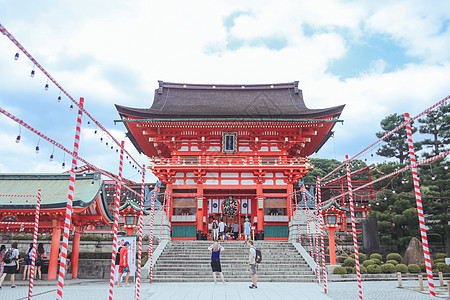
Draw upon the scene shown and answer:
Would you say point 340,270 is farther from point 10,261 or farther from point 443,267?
point 10,261

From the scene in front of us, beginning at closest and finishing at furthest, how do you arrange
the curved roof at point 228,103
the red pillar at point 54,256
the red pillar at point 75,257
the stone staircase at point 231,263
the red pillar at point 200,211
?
the red pillar at point 54,256 < the stone staircase at point 231,263 < the red pillar at point 75,257 < the red pillar at point 200,211 < the curved roof at point 228,103

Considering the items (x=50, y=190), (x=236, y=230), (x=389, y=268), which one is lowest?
(x=389, y=268)

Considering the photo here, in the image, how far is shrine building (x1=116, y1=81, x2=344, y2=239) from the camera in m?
24.1

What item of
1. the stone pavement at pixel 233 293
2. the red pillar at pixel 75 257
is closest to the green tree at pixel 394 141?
the stone pavement at pixel 233 293

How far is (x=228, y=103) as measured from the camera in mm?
29906

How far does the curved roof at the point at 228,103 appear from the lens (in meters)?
25.0

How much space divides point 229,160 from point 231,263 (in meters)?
8.69

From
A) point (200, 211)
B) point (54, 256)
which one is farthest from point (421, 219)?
point (200, 211)

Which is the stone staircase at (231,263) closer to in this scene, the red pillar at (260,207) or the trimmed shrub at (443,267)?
the red pillar at (260,207)

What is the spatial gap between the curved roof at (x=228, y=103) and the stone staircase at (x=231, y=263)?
31.9 feet

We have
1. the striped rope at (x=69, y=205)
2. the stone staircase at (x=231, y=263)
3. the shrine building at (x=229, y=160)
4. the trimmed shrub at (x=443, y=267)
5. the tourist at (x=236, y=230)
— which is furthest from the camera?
the tourist at (x=236, y=230)

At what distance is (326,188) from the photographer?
3528 centimetres

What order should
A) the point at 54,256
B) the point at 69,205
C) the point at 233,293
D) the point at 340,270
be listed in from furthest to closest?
the point at 340,270 < the point at 54,256 < the point at 233,293 < the point at 69,205

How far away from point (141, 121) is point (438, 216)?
20.5 meters
